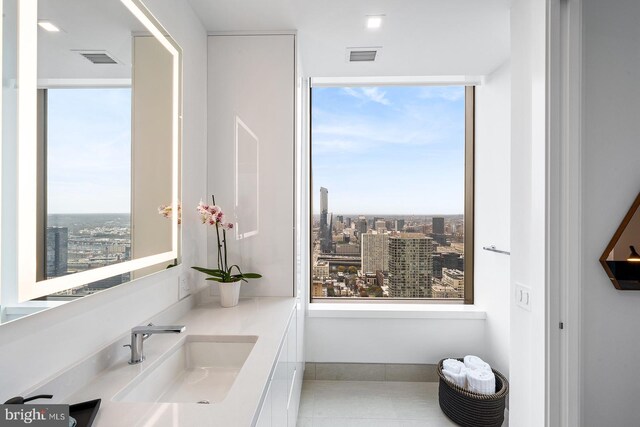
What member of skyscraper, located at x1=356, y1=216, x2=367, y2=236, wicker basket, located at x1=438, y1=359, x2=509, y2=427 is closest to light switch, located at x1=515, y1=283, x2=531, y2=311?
wicker basket, located at x1=438, y1=359, x2=509, y2=427

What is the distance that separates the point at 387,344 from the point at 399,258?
0.74m

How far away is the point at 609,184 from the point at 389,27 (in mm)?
1429

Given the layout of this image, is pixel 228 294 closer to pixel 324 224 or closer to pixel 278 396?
pixel 278 396

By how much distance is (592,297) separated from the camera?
5.01 feet

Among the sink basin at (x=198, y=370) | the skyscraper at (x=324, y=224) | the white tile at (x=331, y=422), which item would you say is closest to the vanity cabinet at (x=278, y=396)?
the sink basin at (x=198, y=370)

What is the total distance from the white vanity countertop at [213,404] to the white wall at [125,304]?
112 mm

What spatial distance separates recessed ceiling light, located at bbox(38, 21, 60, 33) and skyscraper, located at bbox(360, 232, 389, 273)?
8.00 feet

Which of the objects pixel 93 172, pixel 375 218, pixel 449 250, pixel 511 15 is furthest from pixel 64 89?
pixel 449 250

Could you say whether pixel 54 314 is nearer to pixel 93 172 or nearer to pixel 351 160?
pixel 93 172

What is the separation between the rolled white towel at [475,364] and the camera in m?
2.31

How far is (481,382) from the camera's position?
215 cm

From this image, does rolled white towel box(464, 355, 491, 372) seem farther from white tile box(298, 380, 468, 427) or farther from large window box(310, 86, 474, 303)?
large window box(310, 86, 474, 303)

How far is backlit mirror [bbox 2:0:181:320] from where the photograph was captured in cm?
81

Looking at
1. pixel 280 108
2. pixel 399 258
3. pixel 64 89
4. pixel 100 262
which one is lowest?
pixel 399 258
